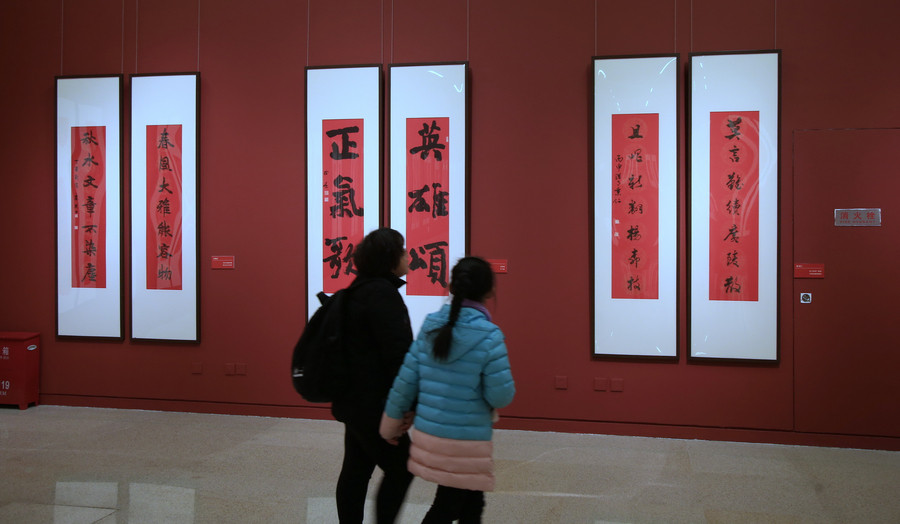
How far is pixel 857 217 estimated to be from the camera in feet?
12.6

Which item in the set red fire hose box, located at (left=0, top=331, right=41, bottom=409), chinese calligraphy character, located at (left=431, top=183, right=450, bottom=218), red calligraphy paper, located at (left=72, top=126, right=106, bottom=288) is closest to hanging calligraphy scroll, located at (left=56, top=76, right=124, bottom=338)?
red calligraphy paper, located at (left=72, top=126, right=106, bottom=288)

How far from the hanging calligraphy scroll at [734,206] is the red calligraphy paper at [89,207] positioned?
4.49 m

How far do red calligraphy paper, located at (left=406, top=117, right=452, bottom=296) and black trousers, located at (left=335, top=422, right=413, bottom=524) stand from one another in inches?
86.1

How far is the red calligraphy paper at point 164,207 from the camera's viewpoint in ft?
14.9

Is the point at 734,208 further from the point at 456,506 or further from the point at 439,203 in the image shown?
the point at 456,506

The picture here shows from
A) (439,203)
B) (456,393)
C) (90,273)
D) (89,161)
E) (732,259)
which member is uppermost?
(89,161)

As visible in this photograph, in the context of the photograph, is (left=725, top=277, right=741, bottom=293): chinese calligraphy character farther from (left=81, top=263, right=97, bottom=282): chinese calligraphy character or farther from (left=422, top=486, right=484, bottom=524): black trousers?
(left=81, top=263, right=97, bottom=282): chinese calligraphy character

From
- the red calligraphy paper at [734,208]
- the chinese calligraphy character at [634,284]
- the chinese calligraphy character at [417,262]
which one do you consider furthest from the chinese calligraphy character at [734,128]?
the chinese calligraphy character at [417,262]

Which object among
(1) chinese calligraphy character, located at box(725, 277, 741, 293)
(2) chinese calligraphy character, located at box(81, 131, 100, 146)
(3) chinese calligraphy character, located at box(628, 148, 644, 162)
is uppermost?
(2) chinese calligraphy character, located at box(81, 131, 100, 146)

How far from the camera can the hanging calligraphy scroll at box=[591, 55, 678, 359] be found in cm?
400

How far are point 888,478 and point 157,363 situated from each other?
16.3 feet

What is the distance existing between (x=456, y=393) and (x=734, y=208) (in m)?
2.96

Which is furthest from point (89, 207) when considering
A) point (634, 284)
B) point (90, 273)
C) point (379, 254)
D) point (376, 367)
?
point (634, 284)

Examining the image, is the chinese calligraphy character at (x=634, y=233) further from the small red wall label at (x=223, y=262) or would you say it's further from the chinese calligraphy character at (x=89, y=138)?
the chinese calligraphy character at (x=89, y=138)
